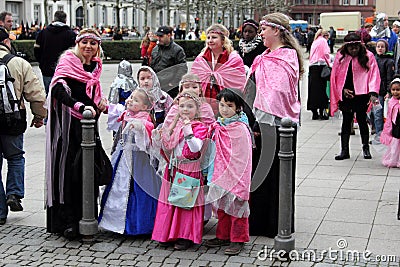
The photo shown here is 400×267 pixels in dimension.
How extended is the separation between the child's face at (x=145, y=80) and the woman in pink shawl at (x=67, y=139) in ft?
1.95

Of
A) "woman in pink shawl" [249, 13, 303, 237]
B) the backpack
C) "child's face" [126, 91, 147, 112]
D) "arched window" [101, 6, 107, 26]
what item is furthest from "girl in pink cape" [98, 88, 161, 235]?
"arched window" [101, 6, 107, 26]

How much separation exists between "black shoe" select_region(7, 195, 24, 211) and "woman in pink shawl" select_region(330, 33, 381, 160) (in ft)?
16.5

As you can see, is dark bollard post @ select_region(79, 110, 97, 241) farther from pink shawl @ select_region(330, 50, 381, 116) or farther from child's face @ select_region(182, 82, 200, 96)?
pink shawl @ select_region(330, 50, 381, 116)

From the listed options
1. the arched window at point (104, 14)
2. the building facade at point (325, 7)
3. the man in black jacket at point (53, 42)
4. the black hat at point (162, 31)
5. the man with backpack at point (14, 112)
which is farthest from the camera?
the building facade at point (325, 7)

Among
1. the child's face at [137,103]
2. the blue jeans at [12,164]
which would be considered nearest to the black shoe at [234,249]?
the child's face at [137,103]

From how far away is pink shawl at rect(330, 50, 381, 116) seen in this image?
10.2 m

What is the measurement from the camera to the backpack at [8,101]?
22.4 feet

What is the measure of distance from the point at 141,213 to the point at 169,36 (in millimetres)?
5012

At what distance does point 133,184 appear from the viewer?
651cm

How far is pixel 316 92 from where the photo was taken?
14617mm

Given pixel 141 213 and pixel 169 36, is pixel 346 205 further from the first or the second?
pixel 169 36

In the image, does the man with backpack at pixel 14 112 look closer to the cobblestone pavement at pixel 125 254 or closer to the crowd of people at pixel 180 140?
the crowd of people at pixel 180 140

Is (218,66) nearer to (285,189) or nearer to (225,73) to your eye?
(225,73)

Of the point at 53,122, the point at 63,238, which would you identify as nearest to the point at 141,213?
the point at 63,238
